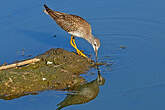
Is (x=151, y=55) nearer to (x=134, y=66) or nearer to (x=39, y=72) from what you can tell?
(x=134, y=66)

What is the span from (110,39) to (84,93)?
107 inches

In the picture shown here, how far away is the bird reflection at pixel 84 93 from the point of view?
309 inches

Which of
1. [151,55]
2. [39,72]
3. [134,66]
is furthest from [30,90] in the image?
[151,55]

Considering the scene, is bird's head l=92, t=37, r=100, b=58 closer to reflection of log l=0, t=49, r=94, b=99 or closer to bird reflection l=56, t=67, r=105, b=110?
reflection of log l=0, t=49, r=94, b=99

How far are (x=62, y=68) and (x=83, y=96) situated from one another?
1.09 metres

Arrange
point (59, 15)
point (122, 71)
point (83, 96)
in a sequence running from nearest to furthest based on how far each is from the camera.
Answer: point (83, 96)
point (122, 71)
point (59, 15)

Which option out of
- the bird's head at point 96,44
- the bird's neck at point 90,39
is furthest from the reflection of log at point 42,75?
the bird's neck at point 90,39

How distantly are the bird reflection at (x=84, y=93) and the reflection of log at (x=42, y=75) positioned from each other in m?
0.21

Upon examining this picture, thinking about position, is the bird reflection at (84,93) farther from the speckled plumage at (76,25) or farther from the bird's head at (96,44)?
the speckled plumage at (76,25)

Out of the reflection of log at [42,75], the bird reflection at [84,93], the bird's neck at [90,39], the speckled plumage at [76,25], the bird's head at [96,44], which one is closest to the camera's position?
the bird reflection at [84,93]

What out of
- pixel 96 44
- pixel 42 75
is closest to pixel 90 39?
pixel 96 44

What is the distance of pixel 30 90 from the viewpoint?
8.22 m

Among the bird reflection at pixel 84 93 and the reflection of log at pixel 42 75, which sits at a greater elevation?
the reflection of log at pixel 42 75

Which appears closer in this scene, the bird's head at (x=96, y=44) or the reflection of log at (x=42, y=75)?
the reflection of log at (x=42, y=75)
